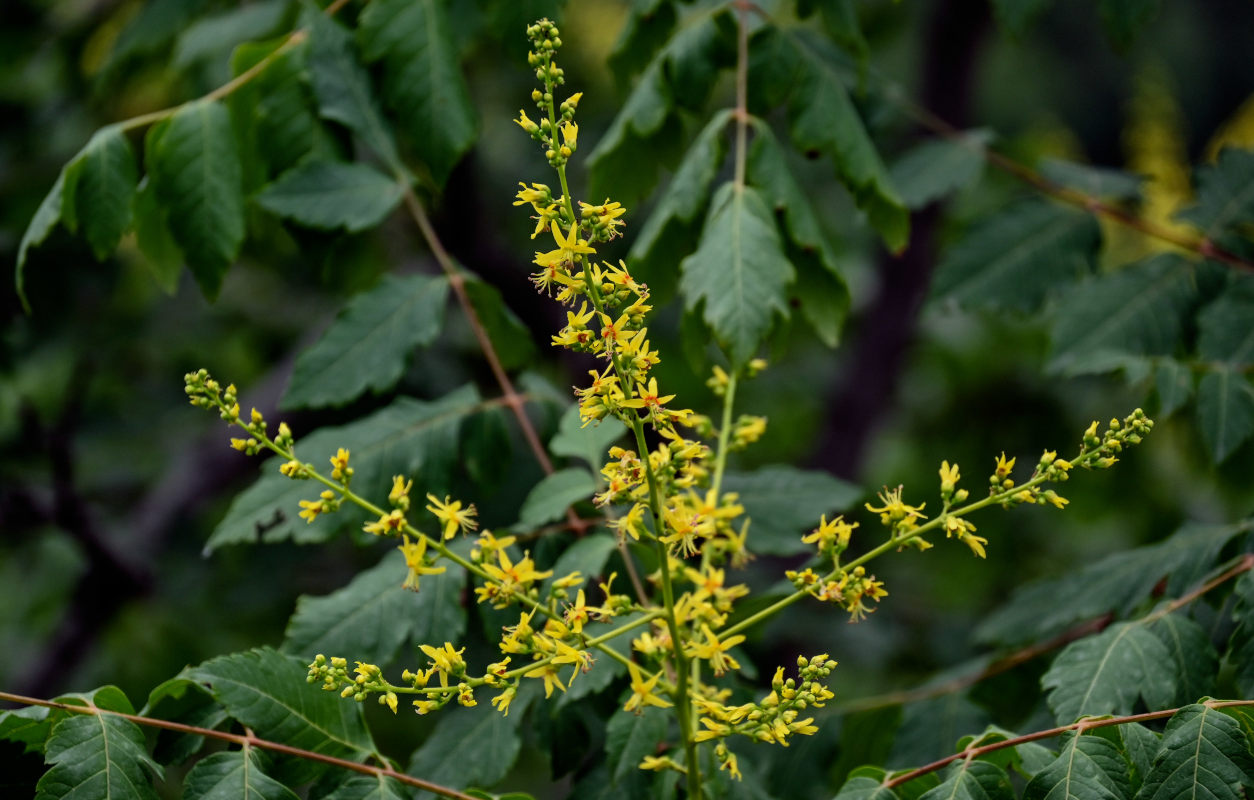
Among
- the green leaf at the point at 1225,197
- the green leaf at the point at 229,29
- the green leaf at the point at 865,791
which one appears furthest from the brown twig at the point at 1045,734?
the green leaf at the point at 229,29

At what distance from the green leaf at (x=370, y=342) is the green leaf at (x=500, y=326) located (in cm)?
7

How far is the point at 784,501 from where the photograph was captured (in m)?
1.95

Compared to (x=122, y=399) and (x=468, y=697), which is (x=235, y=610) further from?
(x=468, y=697)

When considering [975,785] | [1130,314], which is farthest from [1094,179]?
[975,785]

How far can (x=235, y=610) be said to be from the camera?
3.47 metres

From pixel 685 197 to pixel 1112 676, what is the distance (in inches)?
40.8

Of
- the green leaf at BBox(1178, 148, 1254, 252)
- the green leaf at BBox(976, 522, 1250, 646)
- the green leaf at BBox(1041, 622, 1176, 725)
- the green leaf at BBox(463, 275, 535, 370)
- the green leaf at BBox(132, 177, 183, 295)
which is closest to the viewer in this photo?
the green leaf at BBox(1041, 622, 1176, 725)

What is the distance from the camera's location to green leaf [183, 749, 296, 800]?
1.33 meters

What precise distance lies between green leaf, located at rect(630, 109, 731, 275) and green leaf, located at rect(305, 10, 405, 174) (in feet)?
1.94

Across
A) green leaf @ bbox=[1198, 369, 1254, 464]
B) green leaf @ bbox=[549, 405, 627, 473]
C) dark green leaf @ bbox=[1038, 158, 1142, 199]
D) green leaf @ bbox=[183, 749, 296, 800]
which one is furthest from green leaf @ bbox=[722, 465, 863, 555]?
dark green leaf @ bbox=[1038, 158, 1142, 199]

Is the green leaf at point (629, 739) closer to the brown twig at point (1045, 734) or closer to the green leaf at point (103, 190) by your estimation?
the brown twig at point (1045, 734)

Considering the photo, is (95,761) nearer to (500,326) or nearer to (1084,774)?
(500,326)

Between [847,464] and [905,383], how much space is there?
1501 mm

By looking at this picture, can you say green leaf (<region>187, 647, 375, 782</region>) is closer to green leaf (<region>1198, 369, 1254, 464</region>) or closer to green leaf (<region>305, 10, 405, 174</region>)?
green leaf (<region>305, 10, 405, 174</region>)
